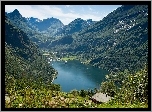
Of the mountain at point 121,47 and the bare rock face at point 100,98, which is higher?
the mountain at point 121,47

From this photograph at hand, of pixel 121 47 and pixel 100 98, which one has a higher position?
pixel 121 47

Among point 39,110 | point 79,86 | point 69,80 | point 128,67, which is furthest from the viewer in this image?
point 128,67

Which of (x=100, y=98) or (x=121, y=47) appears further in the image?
(x=121, y=47)

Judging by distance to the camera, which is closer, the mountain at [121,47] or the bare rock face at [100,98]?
the bare rock face at [100,98]

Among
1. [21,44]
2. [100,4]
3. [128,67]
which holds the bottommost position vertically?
[100,4]

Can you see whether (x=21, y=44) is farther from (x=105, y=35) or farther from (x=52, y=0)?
(x=52, y=0)

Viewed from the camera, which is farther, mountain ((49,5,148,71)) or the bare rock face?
mountain ((49,5,148,71))

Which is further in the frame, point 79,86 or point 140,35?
point 140,35

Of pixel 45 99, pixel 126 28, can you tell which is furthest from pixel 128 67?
pixel 45 99

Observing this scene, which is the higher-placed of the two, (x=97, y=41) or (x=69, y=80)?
(x=97, y=41)

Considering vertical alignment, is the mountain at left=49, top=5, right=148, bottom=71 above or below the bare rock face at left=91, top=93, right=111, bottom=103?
above

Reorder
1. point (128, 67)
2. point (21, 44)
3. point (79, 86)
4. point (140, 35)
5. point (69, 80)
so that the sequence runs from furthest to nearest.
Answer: point (140, 35)
point (21, 44)
point (128, 67)
point (69, 80)
point (79, 86)
